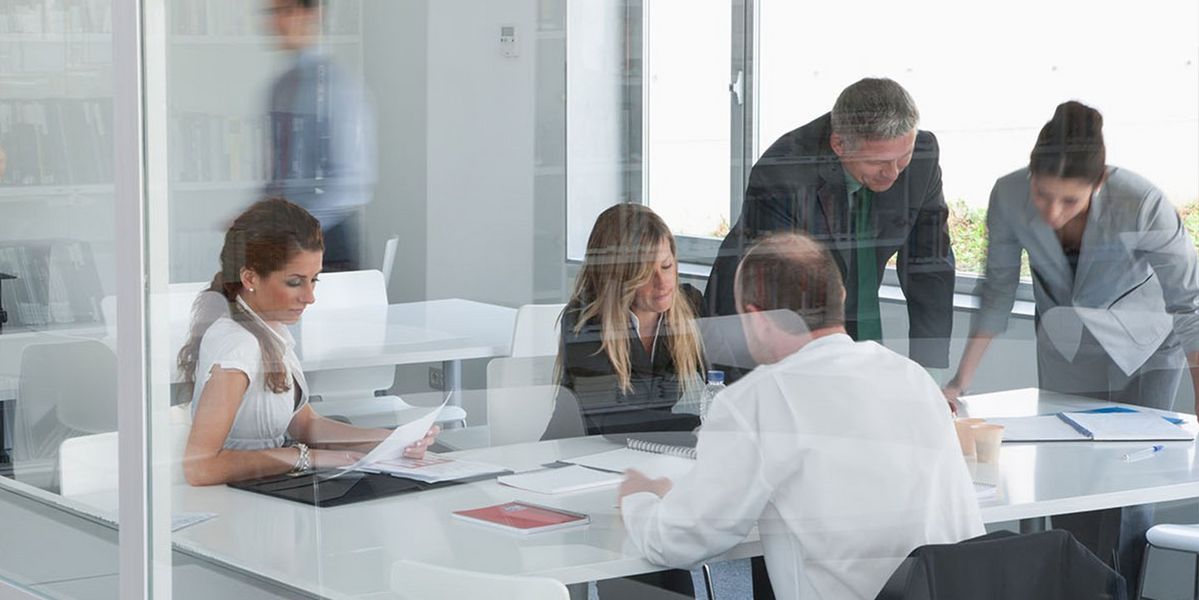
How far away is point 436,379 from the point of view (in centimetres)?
174

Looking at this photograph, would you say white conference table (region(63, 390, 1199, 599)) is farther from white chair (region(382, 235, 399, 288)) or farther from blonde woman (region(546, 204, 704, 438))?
white chair (region(382, 235, 399, 288))

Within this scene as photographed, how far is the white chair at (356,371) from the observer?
1.78 meters

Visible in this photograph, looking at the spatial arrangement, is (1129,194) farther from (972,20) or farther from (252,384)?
(252,384)

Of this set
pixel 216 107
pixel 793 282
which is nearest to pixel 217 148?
pixel 216 107

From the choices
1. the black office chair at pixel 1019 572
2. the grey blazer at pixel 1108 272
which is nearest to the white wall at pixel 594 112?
the grey blazer at pixel 1108 272

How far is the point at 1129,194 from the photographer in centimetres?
139

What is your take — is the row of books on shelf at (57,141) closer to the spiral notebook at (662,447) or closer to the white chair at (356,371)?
the white chair at (356,371)

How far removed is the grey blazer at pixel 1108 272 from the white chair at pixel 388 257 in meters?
0.72

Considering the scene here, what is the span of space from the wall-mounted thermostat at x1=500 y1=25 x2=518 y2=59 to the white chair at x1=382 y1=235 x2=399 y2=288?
0.27 m

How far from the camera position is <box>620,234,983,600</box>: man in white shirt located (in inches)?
63.3

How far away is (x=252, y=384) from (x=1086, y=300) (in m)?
1.02

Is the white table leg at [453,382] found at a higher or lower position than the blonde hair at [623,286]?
lower

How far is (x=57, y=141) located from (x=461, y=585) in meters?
0.94

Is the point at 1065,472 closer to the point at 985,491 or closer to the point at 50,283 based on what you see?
the point at 985,491
